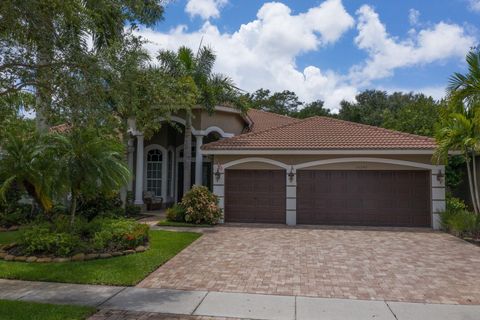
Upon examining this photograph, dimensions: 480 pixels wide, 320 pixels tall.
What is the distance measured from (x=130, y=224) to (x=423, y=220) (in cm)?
1094

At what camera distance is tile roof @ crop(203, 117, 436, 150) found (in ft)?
49.0

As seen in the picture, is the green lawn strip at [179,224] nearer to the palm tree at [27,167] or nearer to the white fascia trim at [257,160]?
the white fascia trim at [257,160]

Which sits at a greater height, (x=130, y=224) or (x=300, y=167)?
(x=300, y=167)

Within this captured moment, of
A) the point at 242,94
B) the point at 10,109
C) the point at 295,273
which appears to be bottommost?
the point at 295,273

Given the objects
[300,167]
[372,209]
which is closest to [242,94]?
[300,167]

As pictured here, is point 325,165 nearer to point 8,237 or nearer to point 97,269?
point 97,269

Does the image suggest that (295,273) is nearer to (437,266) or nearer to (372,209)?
(437,266)

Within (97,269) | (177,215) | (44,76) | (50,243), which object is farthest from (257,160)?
(44,76)

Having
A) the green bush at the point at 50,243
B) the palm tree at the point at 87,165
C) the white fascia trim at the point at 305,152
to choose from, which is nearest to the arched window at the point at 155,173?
the white fascia trim at the point at 305,152

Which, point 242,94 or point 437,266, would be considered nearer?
point 437,266

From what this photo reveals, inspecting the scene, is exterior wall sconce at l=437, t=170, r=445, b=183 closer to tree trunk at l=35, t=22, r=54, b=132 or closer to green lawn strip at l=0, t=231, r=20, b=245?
tree trunk at l=35, t=22, r=54, b=132

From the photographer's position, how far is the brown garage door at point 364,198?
49.0 ft

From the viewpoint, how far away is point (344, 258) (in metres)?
9.56

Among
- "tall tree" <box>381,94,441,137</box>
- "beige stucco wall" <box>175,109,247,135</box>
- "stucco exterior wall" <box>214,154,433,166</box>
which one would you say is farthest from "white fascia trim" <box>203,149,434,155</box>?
"tall tree" <box>381,94,441,137</box>
